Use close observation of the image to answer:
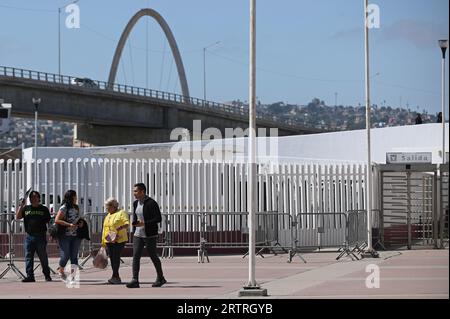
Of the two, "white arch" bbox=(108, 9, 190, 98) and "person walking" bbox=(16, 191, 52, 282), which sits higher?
"white arch" bbox=(108, 9, 190, 98)

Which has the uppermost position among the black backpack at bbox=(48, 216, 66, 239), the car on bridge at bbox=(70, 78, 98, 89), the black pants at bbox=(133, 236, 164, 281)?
the car on bridge at bbox=(70, 78, 98, 89)

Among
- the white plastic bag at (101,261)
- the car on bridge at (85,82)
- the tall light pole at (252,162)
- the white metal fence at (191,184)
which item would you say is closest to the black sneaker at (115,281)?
the white plastic bag at (101,261)

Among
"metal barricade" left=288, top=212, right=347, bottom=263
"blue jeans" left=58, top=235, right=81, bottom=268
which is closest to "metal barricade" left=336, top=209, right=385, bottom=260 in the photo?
"metal barricade" left=288, top=212, right=347, bottom=263

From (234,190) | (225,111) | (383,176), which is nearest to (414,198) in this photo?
(383,176)

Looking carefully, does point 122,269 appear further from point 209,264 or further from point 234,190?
point 234,190

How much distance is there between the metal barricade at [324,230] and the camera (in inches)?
1196

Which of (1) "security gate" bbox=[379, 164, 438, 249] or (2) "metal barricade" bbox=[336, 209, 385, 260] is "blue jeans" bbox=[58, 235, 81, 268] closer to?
(2) "metal barricade" bbox=[336, 209, 385, 260]

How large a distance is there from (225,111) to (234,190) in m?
69.1

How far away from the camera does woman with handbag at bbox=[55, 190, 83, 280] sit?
21125 mm

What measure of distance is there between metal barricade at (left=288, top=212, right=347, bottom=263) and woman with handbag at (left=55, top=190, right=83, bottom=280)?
402 inches

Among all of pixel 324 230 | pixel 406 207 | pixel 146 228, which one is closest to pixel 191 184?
pixel 324 230

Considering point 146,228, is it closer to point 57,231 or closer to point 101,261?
point 101,261

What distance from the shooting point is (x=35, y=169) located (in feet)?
98.4

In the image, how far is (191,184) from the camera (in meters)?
30.8
